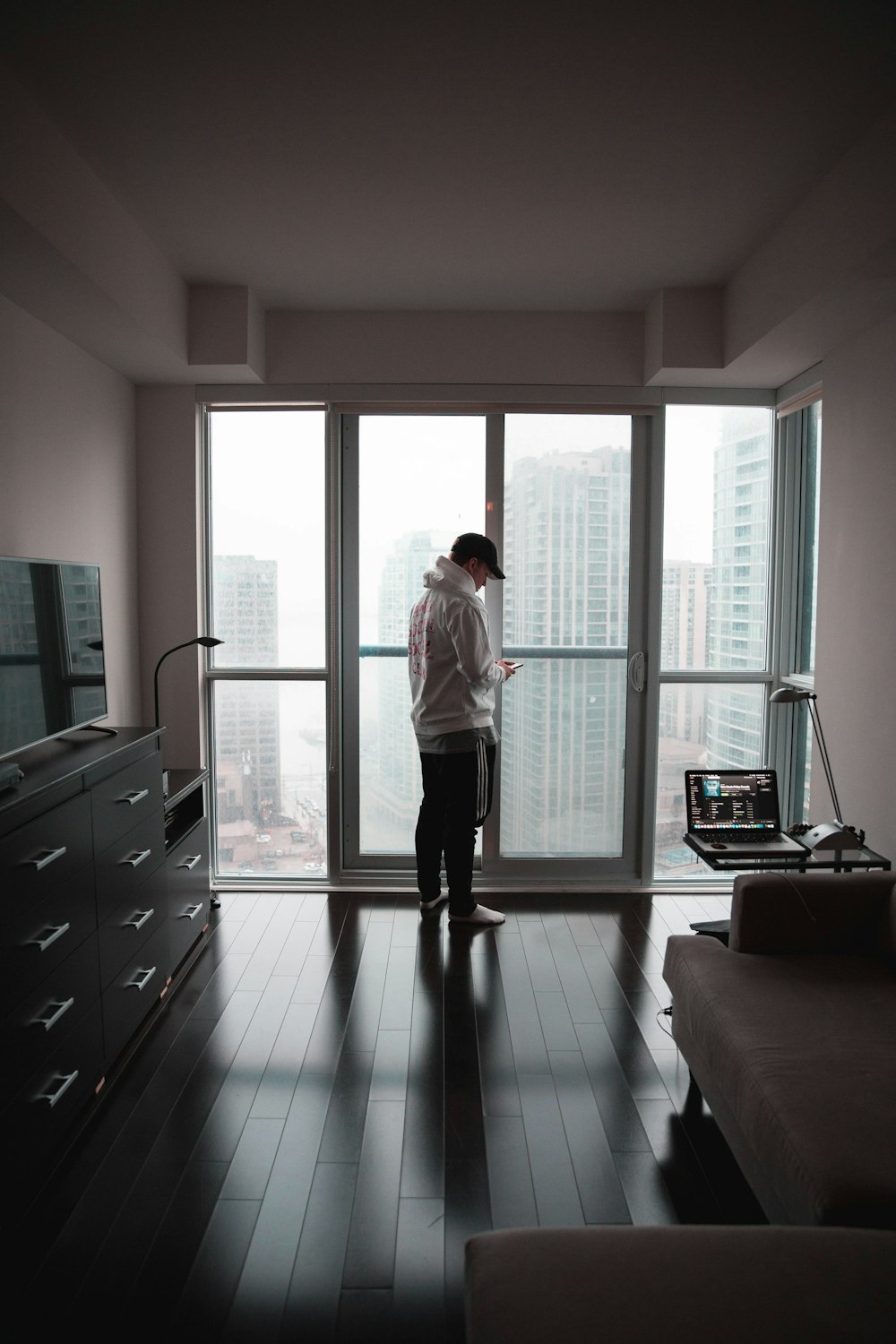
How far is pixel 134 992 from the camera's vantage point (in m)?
2.72

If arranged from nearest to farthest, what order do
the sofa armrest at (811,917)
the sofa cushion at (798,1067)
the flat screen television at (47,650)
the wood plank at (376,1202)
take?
the sofa cushion at (798,1067), the wood plank at (376,1202), the flat screen television at (47,650), the sofa armrest at (811,917)

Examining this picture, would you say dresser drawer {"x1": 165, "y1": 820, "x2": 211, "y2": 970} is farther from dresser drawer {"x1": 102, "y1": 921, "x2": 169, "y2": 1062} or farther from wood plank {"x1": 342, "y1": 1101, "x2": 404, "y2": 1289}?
wood plank {"x1": 342, "y1": 1101, "x2": 404, "y2": 1289}

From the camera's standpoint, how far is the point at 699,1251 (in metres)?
1.37

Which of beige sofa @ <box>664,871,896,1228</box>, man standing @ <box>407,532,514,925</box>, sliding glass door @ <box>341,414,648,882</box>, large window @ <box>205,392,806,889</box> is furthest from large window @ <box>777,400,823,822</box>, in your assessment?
beige sofa @ <box>664,871,896,1228</box>

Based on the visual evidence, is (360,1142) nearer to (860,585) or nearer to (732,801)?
(732,801)

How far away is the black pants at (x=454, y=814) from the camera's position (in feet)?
12.5

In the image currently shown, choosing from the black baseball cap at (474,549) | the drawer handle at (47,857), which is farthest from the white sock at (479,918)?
the drawer handle at (47,857)

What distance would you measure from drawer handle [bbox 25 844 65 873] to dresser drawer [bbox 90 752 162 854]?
0.25 m

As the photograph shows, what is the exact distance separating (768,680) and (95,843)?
3.32 meters

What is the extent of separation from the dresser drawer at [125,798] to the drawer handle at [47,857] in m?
0.25

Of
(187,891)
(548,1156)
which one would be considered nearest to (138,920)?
(187,891)

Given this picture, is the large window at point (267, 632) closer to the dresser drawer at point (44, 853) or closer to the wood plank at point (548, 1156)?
the dresser drawer at point (44, 853)

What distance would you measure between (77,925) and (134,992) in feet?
1.69

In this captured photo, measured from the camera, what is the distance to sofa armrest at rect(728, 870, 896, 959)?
2.51 m
